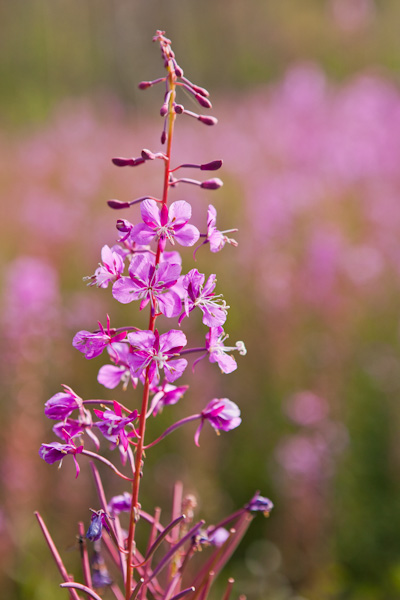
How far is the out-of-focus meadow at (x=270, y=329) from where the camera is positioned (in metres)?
3.26

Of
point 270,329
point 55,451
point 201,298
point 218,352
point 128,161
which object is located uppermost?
point 128,161

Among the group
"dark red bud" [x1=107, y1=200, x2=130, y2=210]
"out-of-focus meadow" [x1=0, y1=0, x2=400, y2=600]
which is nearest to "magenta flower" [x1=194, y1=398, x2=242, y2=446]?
"dark red bud" [x1=107, y1=200, x2=130, y2=210]

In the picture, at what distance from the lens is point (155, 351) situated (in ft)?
3.91

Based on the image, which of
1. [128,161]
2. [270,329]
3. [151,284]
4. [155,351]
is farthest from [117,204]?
A: [270,329]

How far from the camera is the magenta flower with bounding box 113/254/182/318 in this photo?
1.19 meters

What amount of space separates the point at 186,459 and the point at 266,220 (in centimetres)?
185

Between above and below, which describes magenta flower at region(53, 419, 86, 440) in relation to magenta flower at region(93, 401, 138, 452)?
below

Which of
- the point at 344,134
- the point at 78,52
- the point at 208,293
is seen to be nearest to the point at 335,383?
Result: the point at 208,293

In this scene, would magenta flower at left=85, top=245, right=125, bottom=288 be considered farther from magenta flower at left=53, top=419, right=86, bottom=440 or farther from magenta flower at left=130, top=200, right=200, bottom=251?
magenta flower at left=53, top=419, right=86, bottom=440

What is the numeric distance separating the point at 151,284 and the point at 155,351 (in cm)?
12

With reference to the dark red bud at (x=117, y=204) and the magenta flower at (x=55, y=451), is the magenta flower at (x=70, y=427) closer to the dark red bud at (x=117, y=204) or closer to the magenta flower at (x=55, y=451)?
the magenta flower at (x=55, y=451)

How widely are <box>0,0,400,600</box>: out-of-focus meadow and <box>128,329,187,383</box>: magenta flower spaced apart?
4.55ft

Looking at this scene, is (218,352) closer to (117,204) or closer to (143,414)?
(143,414)

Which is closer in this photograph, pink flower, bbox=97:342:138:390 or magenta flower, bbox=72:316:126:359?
magenta flower, bbox=72:316:126:359
